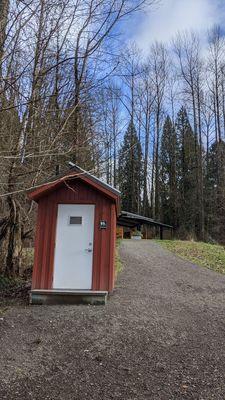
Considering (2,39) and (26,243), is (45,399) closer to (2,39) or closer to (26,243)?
(2,39)

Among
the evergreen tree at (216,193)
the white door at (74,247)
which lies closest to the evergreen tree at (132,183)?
the evergreen tree at (216,193)

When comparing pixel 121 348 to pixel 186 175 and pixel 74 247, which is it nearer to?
pixel 74 247

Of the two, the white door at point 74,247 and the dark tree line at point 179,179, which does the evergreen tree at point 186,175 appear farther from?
the white door at point 74,247

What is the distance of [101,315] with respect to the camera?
23.7 feet

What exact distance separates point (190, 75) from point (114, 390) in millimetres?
33382

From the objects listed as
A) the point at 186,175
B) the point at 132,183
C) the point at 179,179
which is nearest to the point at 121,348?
the point at 132,183

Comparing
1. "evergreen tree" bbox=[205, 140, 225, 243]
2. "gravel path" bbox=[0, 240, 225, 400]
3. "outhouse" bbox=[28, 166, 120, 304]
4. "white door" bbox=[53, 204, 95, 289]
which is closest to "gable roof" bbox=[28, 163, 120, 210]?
"outhouse" bbox=[28, 166, 120, 304]

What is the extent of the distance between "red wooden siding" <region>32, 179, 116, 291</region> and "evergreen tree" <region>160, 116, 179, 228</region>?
3030 cm

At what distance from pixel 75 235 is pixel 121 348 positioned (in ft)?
11.3

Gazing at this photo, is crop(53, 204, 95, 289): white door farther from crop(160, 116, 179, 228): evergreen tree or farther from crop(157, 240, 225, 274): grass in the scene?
crop(160, 116, 179, 228): evergreen tree

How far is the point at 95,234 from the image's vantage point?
8.59m

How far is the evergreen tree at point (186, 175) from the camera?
35622 millimetres

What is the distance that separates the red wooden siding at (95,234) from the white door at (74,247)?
0.10 metres

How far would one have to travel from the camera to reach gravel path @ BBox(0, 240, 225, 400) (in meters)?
4.17
